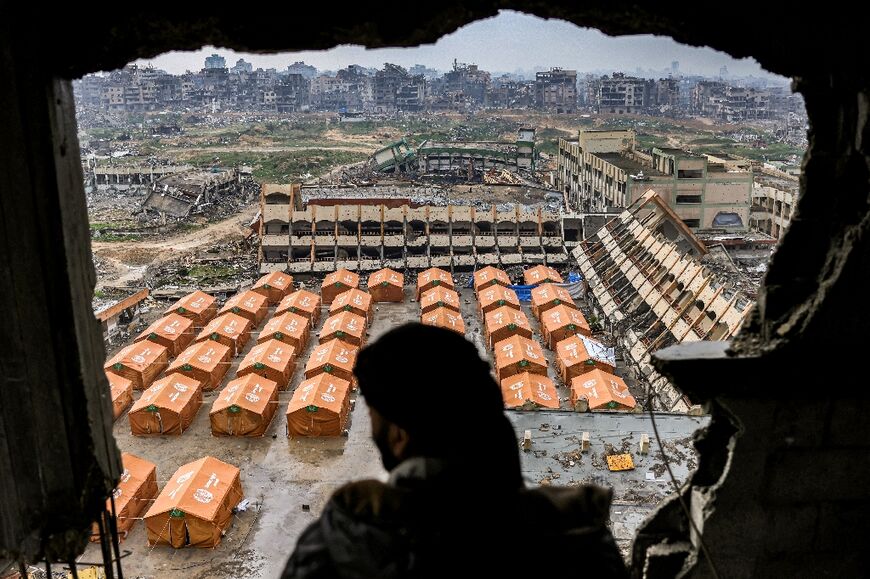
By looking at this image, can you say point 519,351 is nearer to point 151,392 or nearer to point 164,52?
point 151,392

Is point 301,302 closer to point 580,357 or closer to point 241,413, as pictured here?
point 241,413

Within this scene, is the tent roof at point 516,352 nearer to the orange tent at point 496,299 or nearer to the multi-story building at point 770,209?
the orange tent at point 496,299

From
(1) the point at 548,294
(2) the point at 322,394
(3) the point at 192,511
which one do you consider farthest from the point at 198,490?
(1) the point at 548,294

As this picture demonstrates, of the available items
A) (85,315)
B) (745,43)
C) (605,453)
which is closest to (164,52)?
(85,315)

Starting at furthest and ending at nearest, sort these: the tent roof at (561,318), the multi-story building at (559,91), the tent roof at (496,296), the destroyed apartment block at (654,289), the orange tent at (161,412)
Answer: the multi-story building at (559,91)
the tent roof at (496,296)
the tent roof at (561,318)
the destroyed apartment block at (654,289)
the orange tent at (161,412)

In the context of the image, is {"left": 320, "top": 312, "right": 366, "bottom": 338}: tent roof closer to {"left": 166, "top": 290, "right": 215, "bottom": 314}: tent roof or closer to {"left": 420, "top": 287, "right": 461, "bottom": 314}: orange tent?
{"left": 420, "top": 287, "right": 461, "bottom": 314}: orange tent

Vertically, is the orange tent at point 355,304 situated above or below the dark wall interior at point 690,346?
below

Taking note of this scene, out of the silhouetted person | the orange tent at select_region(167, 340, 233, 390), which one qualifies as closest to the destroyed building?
the orange tent at select_region(167, 340, 233, 390)

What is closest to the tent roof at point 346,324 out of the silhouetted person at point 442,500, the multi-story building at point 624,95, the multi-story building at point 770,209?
the silhouetted person at point 442,500
